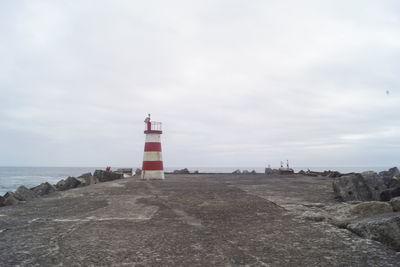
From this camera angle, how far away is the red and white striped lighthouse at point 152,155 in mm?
16812

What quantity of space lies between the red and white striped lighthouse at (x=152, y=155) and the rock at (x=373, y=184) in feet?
37.7

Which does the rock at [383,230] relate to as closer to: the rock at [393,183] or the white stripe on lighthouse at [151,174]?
the rock at [393,183]

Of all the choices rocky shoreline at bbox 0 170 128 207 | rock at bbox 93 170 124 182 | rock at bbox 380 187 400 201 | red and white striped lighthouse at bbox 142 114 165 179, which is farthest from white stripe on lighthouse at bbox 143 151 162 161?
rock at bbox 380 187 400 201

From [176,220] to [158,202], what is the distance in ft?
7.53

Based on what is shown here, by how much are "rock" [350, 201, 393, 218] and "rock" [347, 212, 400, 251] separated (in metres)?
0.88

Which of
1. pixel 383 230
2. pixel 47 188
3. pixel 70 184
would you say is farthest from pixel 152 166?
pixel 383 230

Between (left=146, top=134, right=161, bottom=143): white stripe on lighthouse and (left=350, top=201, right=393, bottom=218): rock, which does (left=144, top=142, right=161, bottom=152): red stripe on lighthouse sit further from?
(left=350, top=201, right=393, bottom=218): rock

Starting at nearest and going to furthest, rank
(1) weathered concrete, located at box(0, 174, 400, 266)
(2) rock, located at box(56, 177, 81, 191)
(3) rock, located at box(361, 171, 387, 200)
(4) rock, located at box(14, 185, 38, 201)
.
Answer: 1. (1) weathered concrete, located at box(0, 174, 400, 266)
2. (3) rock, located at box(361, 171, 387, 200)
3. (4) rock, located at box(14, 185, 38, 201)
4. (2) rock, located at box(56, 177, 81, 191)

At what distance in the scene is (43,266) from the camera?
3215 mm

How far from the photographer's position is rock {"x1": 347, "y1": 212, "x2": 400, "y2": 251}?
12.1 feet

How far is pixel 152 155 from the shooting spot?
16.9m

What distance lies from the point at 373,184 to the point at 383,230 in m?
4.59

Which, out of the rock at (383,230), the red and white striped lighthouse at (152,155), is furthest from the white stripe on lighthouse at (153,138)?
the rock at (383,230)

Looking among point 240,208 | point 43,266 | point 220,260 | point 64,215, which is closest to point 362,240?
point 220,260
